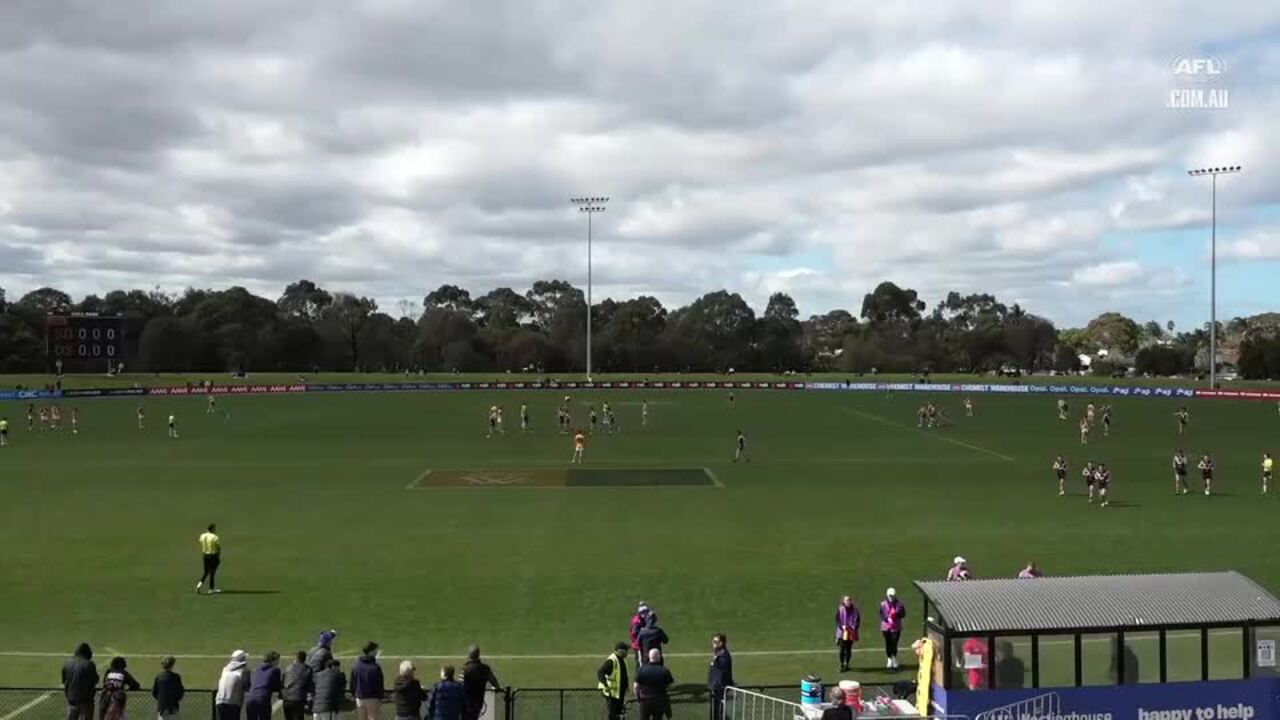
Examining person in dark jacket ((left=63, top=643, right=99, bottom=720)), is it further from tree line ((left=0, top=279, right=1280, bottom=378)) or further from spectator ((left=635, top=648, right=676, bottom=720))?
tree line ((left=0, top=279, right=1280, bottom=378))

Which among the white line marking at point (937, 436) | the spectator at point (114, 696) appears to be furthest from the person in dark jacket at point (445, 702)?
the white line marking at point (937, 436)

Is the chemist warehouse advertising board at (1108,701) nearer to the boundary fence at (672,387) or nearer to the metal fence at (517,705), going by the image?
the metal fence at (517,705)

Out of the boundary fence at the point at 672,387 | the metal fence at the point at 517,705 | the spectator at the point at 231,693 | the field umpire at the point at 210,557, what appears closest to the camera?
the spectator at the point at 231,693

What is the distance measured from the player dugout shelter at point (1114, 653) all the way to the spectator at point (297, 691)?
705cm

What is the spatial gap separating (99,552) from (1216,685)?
75.7 feet

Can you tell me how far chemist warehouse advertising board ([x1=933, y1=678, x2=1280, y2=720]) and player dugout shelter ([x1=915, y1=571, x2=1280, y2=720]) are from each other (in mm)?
10

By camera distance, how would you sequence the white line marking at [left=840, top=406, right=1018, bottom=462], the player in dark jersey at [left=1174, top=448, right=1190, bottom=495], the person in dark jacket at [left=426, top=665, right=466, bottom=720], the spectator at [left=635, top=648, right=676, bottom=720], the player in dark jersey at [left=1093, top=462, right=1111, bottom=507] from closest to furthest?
the person in dark jacket at [left=426, top=665, right=466, bottom=720]
the spectator at [left=635, top=648, right=676, bottom=720]
the player in dark jersey at [left=1093, top=462, right=1111, bottom=507]
the player in dark jersey at [left=1174, top=448, right=1190, bottom=495]
the white line marking at [left=840, top=406, right=1018, bottom=462]

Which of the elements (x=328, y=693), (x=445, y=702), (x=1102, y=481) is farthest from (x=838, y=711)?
(x=1102, y=481)

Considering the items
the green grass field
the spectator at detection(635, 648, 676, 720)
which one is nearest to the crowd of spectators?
→ the spectator at detection(635, 648, 676, 720)

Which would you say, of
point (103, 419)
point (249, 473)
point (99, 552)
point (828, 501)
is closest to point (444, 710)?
point (99, 552)

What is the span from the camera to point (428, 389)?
371 feet

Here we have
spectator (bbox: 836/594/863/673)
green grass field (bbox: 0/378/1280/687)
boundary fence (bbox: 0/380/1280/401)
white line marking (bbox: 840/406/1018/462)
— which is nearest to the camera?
spectator (bbox: 836/594/863/673)

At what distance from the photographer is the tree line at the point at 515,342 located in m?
141

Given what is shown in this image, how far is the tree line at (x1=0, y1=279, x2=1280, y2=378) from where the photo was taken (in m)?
141
